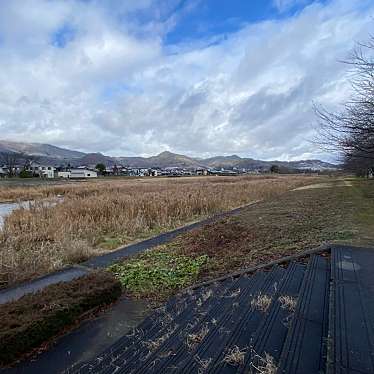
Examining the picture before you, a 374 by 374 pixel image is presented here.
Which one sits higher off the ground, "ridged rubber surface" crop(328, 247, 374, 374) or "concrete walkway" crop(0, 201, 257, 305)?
"ridged rubber surface" crop(328, 247, 374, 374)

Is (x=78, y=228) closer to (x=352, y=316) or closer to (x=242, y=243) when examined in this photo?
(x=242, y=243)

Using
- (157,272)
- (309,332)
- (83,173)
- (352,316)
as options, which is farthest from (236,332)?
(83,173)

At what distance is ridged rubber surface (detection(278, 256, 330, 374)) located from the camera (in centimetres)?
263

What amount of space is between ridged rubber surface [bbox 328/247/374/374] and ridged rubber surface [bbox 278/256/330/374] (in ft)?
0.40

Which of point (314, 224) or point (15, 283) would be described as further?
point (314, 224)

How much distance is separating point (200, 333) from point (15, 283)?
4528 mm

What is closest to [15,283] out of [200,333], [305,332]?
[200,333]

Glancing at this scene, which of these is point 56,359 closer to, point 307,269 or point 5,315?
point 5,315

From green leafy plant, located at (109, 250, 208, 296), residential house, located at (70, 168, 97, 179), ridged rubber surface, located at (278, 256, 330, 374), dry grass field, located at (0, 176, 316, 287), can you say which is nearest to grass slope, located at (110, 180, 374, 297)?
green leafy plant, located at (109, 250, 208, 296)

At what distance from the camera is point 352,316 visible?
3.23 m

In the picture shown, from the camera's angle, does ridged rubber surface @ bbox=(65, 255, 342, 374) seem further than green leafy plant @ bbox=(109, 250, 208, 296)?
No

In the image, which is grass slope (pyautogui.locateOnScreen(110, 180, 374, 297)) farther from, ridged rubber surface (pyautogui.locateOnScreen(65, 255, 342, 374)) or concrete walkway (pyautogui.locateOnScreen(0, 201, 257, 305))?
ridged rubber surface (pyautogui.locateOnScreen(65, 255, 342, 374))

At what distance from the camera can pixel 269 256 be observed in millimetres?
6531

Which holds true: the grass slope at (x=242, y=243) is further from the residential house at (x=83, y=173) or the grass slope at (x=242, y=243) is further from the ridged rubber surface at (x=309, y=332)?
the residential house at (x=83, y=173)
